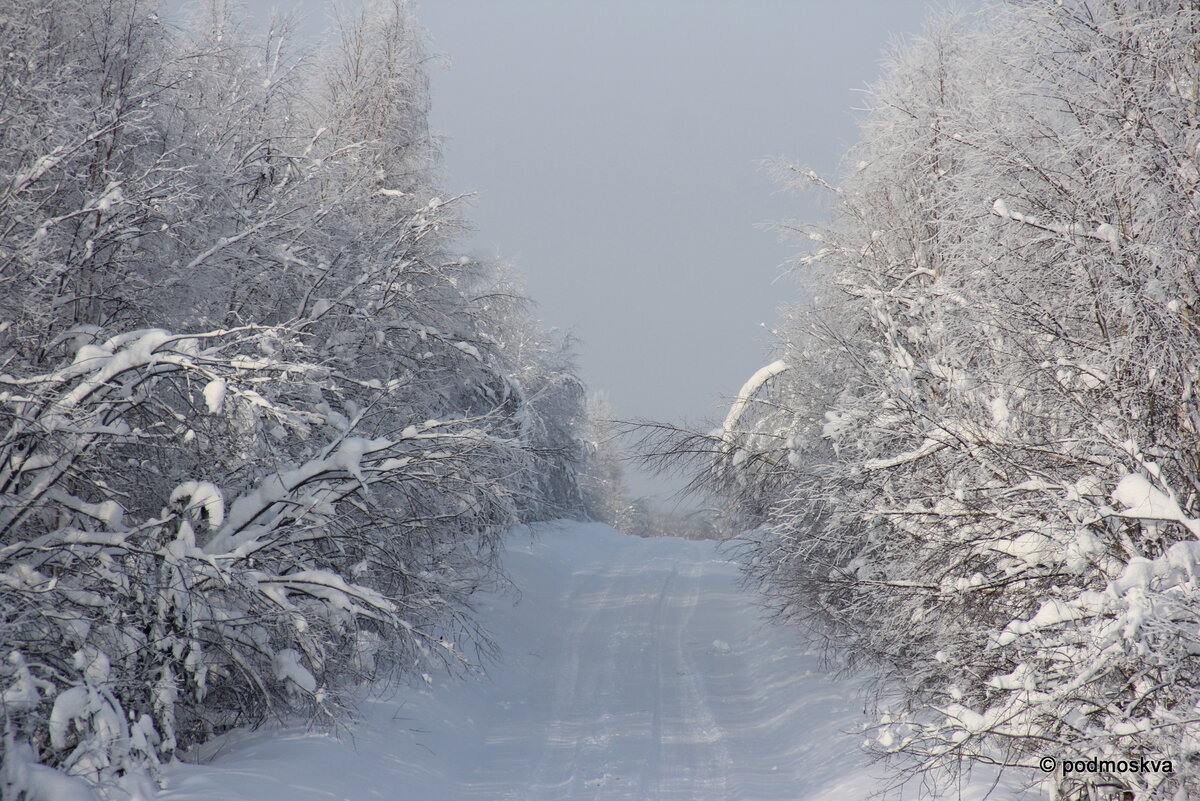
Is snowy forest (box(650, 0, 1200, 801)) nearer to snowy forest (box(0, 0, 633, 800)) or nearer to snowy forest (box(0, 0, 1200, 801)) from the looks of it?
snowy forest (box(0, 0, 1200, 801))

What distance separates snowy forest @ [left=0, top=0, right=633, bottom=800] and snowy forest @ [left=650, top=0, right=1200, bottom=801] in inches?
144

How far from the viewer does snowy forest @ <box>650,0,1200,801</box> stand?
4.62 metres

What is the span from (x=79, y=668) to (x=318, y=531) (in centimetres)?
235

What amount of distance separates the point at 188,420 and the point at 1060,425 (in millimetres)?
7117

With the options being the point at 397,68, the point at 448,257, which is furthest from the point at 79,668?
the point at 397,68

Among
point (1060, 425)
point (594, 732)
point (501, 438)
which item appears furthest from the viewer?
point (594, 732)

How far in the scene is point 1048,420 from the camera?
5.86m

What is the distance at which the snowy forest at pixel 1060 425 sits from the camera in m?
4.62

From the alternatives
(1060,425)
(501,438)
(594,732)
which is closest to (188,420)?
(501,438)

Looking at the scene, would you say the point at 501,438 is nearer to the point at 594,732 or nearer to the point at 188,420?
the point at 188,420

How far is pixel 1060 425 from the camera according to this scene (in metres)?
6.18

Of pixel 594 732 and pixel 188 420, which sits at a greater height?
pixel 188 420

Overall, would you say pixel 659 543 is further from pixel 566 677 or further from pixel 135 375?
pixel 135 375

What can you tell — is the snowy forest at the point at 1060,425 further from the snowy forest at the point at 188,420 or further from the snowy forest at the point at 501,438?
the snowy forest at the point at 188,420
